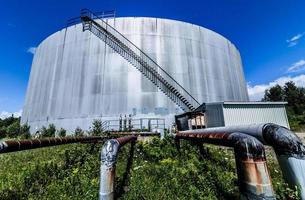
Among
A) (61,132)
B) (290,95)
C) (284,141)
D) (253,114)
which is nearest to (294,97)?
(290,95)

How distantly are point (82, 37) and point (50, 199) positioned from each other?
22591mm

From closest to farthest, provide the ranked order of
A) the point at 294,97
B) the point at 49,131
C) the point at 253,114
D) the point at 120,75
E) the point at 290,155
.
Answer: the point at 290,155 < the point at 253,114 < the point at 49,131 < the point at 120,75 < the point at 294,97

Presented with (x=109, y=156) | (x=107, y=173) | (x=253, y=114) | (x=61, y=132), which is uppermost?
(x=253, y=114)

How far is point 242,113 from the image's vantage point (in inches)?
738

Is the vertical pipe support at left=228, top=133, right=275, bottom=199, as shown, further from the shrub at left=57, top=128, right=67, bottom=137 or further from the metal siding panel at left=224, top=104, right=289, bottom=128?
the shrub at left=57, top=128, right=67, bottom=137

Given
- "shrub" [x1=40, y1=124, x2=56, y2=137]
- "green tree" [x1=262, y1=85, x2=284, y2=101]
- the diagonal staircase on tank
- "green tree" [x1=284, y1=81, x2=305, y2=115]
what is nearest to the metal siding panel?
the diagonal staircase on tank

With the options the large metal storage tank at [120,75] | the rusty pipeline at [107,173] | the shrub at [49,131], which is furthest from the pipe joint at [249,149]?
the shrub at [49,131]

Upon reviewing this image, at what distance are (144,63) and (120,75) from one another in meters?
2.72

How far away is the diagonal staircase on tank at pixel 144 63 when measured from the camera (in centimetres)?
2019

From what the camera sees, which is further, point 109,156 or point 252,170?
point 109,156

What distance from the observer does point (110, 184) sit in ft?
8.45

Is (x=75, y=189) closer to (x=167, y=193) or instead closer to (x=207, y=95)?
(x=167, y=193)

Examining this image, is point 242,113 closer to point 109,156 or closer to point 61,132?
point 61,132

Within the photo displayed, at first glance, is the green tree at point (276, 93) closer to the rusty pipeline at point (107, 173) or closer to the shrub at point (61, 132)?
the shrub at point (61, 132)
